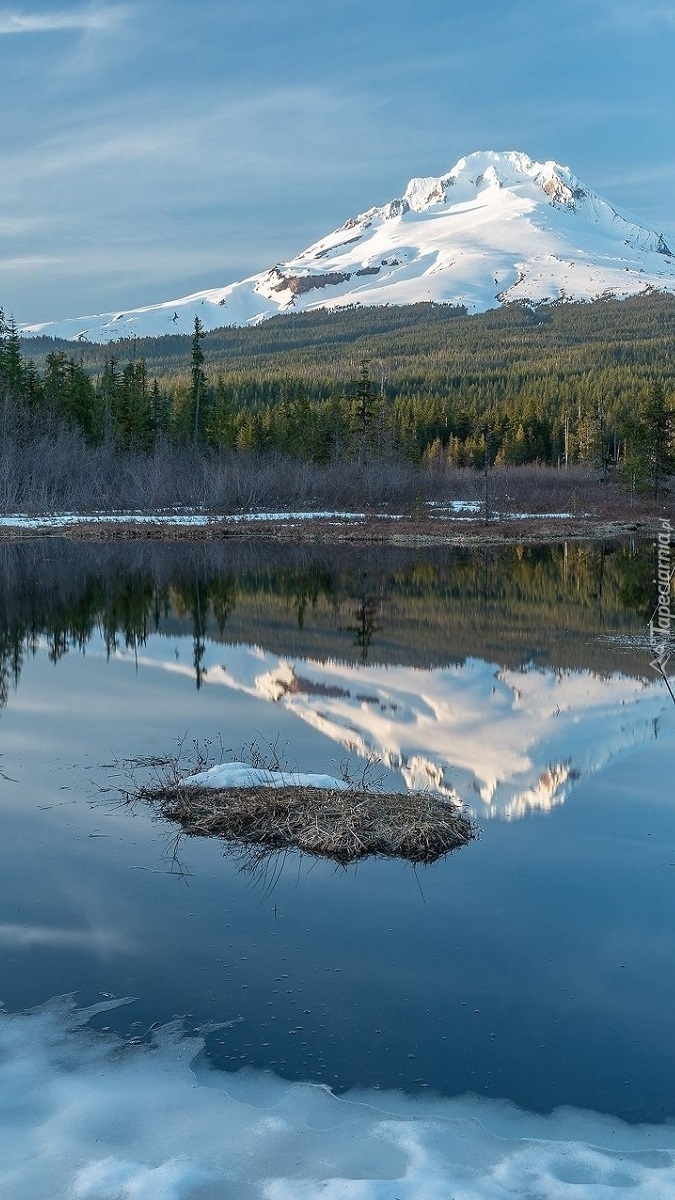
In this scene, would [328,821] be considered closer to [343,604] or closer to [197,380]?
[343,604]

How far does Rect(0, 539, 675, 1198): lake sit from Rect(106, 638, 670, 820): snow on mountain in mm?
65

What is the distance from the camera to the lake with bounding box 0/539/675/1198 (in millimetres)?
7598

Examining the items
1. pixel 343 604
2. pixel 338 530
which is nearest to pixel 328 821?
pixel 343 604

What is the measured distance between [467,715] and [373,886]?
770cm

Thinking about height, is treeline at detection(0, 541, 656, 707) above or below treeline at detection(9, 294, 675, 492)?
below

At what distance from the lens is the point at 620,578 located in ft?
128

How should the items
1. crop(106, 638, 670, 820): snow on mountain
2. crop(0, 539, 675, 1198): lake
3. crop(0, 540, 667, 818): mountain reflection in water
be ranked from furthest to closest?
crop(0, 540, 667, 818): mountain reflection in water < crop(106, 638, 670, 820): snow on mountain < crop(0, 539, 675, 1198): lake

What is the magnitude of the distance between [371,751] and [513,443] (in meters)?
107

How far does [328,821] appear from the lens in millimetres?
11820

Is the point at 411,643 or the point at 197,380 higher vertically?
the point at 197,380

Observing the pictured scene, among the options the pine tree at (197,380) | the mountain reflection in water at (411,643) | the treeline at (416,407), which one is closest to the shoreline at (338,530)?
the mountain reflection in water at (411,643)

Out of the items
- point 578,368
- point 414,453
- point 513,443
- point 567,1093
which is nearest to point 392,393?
point 578,368

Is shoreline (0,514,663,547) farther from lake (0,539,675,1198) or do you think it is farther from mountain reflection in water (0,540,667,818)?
lake (0,539,675,1198)

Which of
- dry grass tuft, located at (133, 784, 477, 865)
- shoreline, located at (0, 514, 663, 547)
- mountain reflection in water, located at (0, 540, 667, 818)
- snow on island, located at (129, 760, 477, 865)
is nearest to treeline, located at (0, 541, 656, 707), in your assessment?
mountain reflection in water, located at (0, 540, 667, 818)
